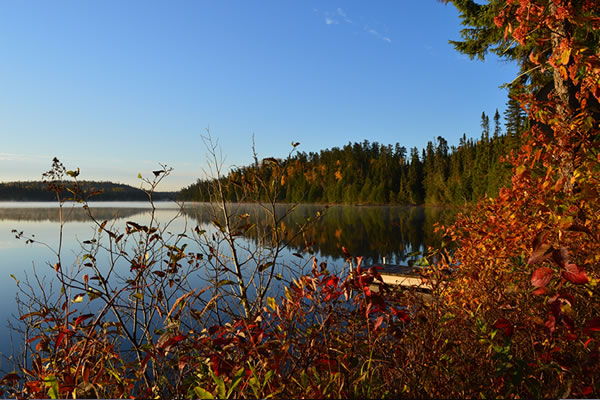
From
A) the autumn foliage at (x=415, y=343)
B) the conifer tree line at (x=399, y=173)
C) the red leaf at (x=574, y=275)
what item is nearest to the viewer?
the red leaf at (x=574, y=275)

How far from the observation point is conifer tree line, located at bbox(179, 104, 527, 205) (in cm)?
6207

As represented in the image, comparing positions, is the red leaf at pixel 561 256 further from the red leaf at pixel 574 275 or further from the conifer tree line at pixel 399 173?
the conifer tree line at pixel 399 173

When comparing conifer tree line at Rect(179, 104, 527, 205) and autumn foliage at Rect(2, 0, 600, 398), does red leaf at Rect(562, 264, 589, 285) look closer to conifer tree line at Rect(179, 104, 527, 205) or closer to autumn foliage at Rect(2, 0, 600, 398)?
autumn foliage at Rect(2, 0, 600, 398)

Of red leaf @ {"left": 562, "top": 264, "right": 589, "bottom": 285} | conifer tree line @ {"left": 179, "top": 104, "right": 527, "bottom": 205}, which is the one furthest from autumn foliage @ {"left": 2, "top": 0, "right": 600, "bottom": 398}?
conifer tree line @ {"left": 179, "top": 104, "right": 527, "bottom": 205}

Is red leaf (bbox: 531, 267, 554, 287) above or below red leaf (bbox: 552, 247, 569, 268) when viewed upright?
below

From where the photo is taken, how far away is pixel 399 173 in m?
103

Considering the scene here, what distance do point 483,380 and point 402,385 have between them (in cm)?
53

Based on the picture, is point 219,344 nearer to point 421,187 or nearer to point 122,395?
point 122,395

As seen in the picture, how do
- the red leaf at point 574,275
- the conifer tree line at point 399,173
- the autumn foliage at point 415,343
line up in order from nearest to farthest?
the red leaf at point 574,275 < the autumn foliage at point 415,343 < the conifer tree line at point 399,173

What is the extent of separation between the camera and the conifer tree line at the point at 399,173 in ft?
204

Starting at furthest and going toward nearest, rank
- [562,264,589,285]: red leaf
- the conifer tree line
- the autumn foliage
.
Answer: the conifer tree line < the autumn foliage < [562,264,589,285]: red leaf

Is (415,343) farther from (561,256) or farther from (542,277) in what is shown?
(561,256)

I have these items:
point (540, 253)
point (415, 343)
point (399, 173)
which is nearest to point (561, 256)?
point (540, 253)

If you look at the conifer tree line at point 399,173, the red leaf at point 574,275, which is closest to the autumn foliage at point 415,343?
the red leaf at point 574,275
